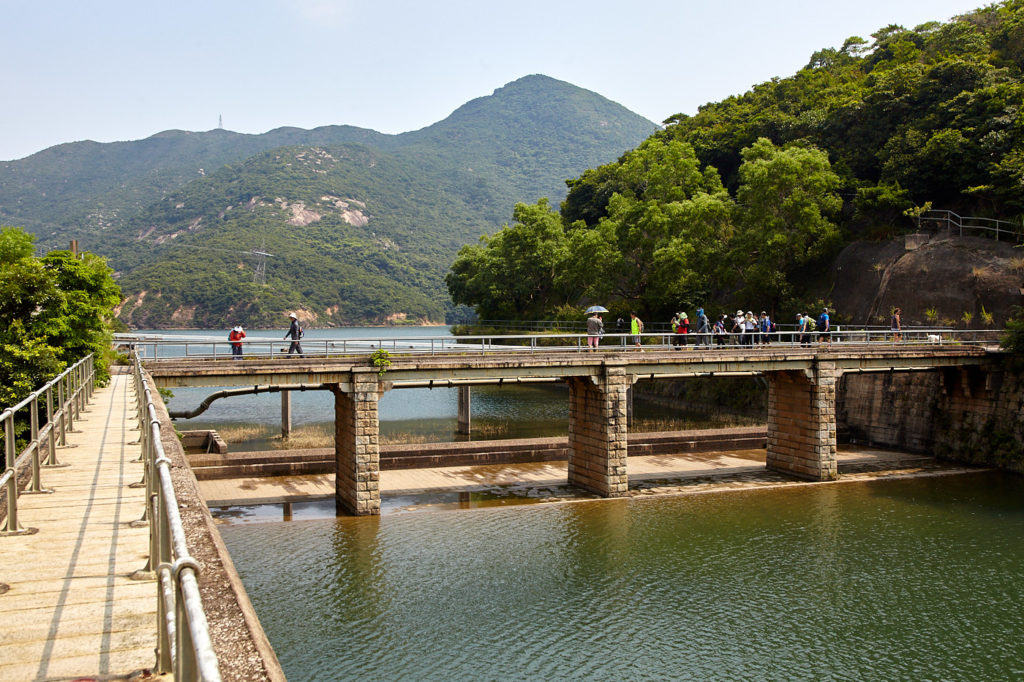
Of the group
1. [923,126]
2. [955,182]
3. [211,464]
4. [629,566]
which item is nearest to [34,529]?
[629,566]

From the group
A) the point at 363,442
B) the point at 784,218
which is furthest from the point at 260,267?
the point at 363,442

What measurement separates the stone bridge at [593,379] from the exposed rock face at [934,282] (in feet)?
18.5

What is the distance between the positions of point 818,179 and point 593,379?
29.2 m

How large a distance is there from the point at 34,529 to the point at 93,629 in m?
3.24

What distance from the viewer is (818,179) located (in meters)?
51.9

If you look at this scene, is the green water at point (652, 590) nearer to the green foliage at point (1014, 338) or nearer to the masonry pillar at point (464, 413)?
the green foliage at point (1014, 338)

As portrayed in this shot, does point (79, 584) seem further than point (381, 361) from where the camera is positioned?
No

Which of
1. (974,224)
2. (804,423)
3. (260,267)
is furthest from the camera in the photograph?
(260,267)

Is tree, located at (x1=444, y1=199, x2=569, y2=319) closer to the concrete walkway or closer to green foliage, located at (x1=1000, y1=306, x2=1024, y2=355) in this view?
green foliage, located at (x1=1000, y1=306, x2=1024, y2=355)

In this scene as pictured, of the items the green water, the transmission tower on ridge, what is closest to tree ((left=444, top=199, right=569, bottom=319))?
the green water

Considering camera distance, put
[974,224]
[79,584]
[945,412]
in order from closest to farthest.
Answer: [79,584], [945,412], [974,224]

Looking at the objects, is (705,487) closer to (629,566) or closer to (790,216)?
(629,566)

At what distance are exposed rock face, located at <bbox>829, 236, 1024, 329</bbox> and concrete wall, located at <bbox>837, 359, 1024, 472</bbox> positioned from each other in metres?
4.81

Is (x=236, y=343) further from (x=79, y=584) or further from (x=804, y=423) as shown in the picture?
(x=804, y=423)
